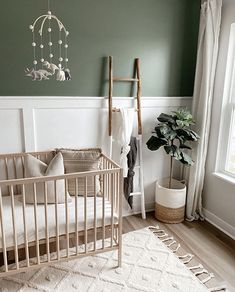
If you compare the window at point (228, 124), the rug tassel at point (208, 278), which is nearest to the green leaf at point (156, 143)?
the window at point (228, 124)

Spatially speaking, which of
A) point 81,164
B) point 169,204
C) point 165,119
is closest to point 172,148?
point 165,119

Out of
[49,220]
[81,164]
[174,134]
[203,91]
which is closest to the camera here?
[49,220]

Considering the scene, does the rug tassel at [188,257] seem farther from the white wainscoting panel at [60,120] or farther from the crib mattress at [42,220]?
the white wainscoting panel at [60,120]

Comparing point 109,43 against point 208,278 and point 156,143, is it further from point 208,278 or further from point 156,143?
point 208,278

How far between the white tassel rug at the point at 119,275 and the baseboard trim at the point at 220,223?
2.10 feet

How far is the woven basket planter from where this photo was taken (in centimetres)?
267

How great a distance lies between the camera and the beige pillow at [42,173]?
78.4 inches

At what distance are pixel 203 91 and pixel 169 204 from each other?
49.8 inches

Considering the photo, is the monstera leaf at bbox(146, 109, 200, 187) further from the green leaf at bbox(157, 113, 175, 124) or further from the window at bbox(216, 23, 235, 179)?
the window at bbox(216, 23, 235, 179)

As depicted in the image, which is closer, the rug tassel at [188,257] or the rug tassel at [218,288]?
the rug tassel at [218,288]

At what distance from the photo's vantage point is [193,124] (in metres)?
2.64

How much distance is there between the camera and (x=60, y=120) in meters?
2.37

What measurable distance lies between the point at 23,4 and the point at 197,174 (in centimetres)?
237

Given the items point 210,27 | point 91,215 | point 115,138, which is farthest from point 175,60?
point 91,215
